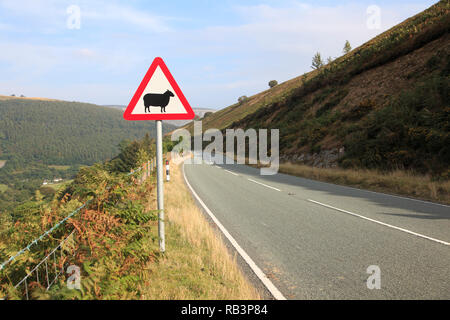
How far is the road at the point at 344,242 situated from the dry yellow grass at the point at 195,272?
1.87 feet

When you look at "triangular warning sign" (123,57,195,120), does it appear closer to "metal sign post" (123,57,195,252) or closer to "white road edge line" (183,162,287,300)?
"metal sign post" (123,57,195,252)

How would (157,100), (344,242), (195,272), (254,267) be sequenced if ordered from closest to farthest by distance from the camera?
(195,272) → (157,100) → (254,267) → (344,242)

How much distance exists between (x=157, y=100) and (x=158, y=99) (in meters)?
0.02

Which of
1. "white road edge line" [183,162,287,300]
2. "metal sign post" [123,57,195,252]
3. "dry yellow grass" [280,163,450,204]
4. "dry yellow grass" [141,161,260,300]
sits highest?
"metal sign post" [123,57,195,252]

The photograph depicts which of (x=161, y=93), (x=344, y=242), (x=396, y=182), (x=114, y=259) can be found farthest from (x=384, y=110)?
(x=114, y=259)

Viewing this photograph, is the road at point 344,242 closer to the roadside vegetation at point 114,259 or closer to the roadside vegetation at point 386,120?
the roadside vegetation at point 114,259

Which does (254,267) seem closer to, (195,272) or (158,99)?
(195,272)

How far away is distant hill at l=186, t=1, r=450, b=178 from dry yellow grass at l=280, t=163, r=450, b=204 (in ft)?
3.19

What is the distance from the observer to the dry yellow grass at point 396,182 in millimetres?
9836

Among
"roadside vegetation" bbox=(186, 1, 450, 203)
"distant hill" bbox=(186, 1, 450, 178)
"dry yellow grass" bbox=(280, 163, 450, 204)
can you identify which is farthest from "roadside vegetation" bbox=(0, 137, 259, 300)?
"distant hill" bbox=(186, 1, 450, 178)

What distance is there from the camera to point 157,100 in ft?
13.6

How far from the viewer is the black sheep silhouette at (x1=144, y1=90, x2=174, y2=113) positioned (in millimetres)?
4109

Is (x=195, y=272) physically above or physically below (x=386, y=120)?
below
